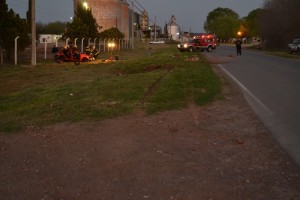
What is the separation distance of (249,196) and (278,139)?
3078mm

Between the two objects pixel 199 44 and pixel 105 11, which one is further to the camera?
pixel 105 11

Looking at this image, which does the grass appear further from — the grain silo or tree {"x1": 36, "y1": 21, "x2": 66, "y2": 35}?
tree {"x1": 36, "y1": 21, "x2": 66, "y2": 35}

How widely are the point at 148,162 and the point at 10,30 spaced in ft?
82.6

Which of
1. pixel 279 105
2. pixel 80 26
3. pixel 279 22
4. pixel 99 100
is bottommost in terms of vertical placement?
pixel 279 105

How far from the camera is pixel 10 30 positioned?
2930cm

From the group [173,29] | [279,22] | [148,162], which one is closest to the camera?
[148,162]

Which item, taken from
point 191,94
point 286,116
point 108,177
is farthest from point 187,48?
point 108,177

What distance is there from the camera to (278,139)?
26.6 feet

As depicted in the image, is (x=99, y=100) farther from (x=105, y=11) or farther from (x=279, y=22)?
(x=105, y=11)

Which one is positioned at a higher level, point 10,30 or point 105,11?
point 105,11

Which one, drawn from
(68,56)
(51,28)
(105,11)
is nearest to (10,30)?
(68,56)

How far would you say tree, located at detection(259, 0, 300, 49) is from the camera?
212 feet

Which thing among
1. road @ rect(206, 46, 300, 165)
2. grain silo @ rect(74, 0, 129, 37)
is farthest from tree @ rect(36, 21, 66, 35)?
road @ rect(206, 46, 300, 165)

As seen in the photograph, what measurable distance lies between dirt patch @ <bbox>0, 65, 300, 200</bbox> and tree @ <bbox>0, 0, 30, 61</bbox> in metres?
22.0
